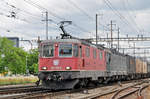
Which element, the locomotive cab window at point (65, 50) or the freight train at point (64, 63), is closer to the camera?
the freight train at point (64, 63)

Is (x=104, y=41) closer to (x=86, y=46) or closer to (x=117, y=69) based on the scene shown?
(x=117, y=69)

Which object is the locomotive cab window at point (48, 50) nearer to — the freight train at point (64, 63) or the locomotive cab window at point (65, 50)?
the freight train at point (64, 63)

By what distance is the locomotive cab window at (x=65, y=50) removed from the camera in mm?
19311

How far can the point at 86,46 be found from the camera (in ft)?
68.4

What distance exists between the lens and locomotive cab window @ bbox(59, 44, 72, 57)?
63.4 feet

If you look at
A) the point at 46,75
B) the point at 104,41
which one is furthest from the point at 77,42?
the point at 104,41

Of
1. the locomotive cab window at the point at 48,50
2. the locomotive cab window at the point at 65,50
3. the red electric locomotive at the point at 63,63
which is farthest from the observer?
the locomotive cab window at the point at 48,50

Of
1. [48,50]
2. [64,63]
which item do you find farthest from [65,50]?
[48,50]

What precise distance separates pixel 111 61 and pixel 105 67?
3.08 meters

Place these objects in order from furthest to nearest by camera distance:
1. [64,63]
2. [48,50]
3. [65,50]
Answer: [48,50]
[65,50]
[64,63]

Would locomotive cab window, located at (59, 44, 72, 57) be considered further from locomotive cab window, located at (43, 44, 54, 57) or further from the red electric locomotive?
locomotive cab window, located at (43, 44, 54, 57)

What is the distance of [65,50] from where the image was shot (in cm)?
1942

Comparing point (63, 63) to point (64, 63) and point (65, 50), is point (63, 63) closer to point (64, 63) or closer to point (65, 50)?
point (64, 63)

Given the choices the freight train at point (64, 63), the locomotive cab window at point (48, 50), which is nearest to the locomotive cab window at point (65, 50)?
the freight train at point (64, 63)
